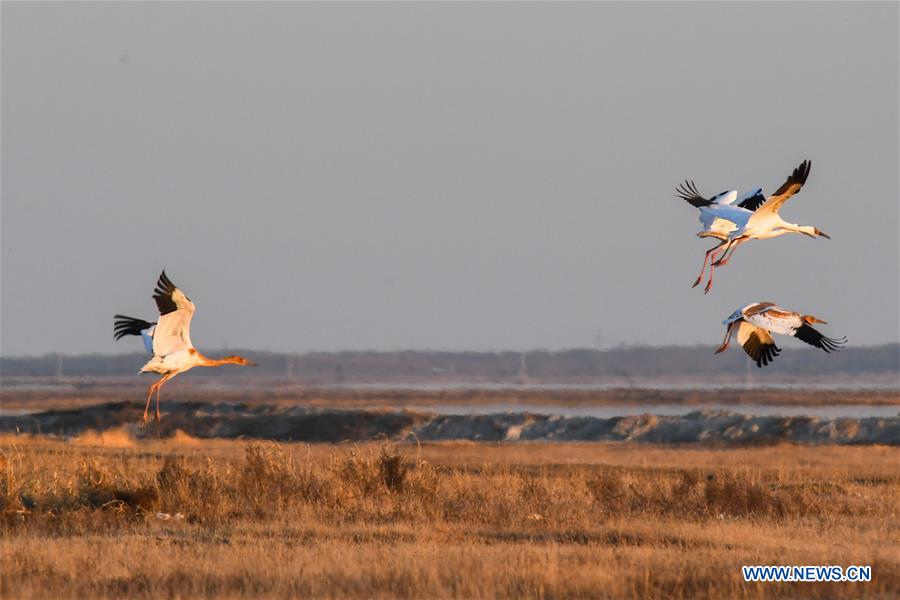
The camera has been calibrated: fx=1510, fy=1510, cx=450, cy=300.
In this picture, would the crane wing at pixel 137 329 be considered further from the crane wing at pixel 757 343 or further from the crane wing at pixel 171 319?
the crane wing at pixel 757 343

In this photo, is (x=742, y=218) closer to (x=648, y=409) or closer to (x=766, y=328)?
(x=766, y=328)

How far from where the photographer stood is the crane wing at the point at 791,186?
15852mm

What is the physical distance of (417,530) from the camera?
16422 millimetres

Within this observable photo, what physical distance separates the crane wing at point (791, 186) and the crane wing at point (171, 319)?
288 inches

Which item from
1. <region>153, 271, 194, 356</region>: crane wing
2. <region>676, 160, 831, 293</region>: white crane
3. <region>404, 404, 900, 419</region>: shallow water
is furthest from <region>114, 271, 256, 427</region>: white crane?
<region>404, 404, 900, 419</region>: shallow water

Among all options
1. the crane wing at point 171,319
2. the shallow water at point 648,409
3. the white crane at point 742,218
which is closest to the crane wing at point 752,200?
the white crane at point 742,218

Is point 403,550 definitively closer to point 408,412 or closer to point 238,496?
point 238,496

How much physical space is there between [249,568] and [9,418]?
4281cm

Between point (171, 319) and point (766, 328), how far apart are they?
24.6 feet

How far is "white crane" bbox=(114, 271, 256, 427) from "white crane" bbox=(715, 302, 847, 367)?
6.91m

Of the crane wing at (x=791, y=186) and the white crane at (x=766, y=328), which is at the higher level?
the crane wing at (x=791, y=186)

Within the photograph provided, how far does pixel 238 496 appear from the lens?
1941cm

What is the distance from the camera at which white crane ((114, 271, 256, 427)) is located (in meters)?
18.8

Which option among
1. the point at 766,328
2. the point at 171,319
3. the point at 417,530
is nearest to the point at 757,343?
the point at 766,328
